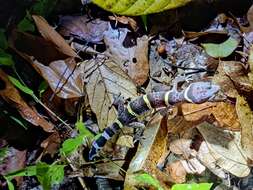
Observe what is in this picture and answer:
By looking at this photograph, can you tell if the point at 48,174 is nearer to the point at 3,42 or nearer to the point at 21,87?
the point at 21,87

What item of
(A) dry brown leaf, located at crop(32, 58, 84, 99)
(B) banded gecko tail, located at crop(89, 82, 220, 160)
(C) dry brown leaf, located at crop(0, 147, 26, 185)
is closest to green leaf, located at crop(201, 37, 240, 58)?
(B) banded gecko tail, located at crop(89, 82, 220, 160)

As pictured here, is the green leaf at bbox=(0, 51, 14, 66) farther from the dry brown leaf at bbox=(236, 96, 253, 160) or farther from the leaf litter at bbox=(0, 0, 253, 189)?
the dry brown leaf at bbox=(236, 96, 253, 160)

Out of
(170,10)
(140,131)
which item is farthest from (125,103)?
(170,10)

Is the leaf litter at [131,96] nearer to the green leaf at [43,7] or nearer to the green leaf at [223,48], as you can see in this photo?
the green leaf at [223,48]

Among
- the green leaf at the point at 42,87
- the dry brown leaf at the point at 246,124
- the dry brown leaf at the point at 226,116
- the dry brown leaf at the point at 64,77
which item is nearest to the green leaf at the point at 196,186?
the dry brown leaf at the point at 246,124

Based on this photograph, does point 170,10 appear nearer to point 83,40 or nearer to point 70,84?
point 83,40

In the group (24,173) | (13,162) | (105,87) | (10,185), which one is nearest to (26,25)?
(105,87)
